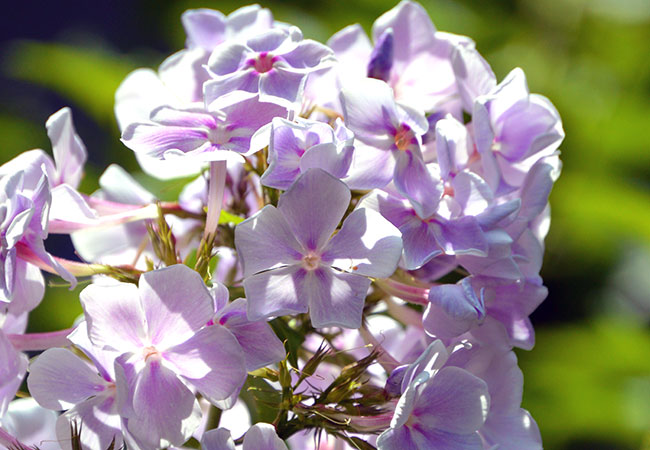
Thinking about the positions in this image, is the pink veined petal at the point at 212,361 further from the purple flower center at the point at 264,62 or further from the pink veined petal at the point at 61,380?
the purple flower center at the point at 264,62

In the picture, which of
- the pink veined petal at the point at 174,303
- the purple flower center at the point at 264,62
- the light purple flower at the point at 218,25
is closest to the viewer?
the pink veined petal at the point at 174,303

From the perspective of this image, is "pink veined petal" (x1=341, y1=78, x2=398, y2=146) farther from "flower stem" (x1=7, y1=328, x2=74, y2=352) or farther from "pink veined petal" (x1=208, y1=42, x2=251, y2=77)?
"flower stem" (x1=7, y1=328, x2=74, y2=352)

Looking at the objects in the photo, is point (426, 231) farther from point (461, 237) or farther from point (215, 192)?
point (215, 192)

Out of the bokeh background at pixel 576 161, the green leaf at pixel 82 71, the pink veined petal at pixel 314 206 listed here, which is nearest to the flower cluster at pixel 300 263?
the pink veined petal at pixel 314 206

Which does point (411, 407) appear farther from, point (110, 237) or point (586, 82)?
point (586, 82)

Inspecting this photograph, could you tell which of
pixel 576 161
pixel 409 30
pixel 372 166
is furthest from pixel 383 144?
pixel 576 161

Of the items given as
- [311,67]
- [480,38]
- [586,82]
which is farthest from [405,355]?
[586,82]

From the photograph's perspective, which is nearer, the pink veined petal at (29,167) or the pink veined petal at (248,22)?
the pink veined petal at (29,167)

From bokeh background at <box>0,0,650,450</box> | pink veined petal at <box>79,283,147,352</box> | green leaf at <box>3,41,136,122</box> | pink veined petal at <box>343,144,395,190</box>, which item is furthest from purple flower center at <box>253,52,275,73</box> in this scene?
green leaf at <box>3,41,136,122</box>
